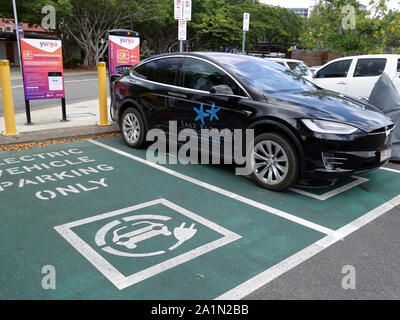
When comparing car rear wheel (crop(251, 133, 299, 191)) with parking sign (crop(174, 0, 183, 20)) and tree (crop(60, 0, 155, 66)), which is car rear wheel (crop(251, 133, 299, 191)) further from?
tree (crop(60, 0, 155, 66))

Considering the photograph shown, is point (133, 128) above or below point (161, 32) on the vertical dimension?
below

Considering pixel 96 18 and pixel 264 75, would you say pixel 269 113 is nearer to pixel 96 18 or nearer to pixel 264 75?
pixel 264 75

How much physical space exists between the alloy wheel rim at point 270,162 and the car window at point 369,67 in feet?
22.2

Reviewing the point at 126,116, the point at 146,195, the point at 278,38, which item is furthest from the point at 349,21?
the point at 278,38

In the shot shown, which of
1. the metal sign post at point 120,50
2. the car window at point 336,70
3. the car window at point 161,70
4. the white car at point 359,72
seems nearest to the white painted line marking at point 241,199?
the car window at point 161,70

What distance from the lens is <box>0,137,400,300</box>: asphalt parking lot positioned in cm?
303

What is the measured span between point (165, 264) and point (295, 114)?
2.54 metres

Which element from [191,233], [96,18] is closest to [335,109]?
[191,233]

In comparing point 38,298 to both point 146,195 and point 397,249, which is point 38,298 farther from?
point 397,249

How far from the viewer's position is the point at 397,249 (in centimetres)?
366

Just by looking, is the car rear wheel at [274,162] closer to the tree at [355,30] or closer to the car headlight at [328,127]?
the car headlight at [328,127]

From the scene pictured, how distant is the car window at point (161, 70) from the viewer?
6.26m

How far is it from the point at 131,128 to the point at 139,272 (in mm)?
4178

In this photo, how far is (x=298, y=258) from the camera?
11.4ft
